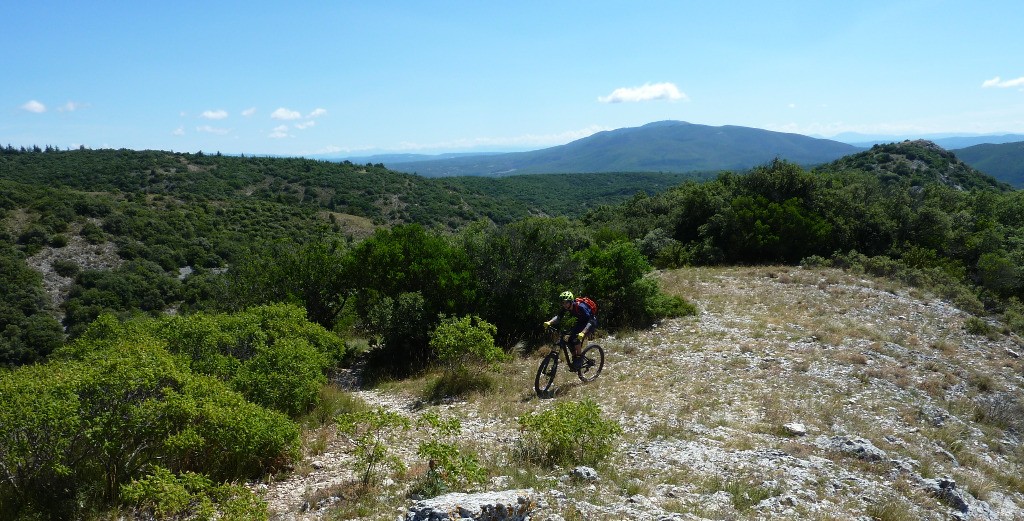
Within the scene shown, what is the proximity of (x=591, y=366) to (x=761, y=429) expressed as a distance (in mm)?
3633

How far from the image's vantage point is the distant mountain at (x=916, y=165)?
53.5 metres

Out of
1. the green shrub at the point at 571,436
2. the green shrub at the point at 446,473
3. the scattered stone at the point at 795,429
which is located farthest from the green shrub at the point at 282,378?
the scattered stone at the point at 795,429

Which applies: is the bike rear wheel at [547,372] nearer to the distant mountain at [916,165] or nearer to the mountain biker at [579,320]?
the mountain biker at [579,320]

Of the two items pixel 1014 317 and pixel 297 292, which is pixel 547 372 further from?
pixel 1014 317

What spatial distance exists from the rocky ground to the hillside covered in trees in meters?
1.14

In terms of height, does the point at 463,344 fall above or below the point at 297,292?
below

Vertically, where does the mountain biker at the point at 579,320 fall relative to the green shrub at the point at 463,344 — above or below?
above

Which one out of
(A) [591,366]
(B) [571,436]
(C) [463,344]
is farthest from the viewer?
(A) [591,366]

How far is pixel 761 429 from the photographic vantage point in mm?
8320

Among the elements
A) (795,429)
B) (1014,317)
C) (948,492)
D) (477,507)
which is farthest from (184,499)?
(1014,317)

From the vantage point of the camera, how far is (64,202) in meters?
51.1

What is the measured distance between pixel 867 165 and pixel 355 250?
63.0 m

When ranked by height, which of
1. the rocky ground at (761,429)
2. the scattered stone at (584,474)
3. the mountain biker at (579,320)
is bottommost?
the rocky ground at (761,429)

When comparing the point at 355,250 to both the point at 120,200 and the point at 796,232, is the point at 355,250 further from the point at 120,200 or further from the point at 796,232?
the point at 120,200
